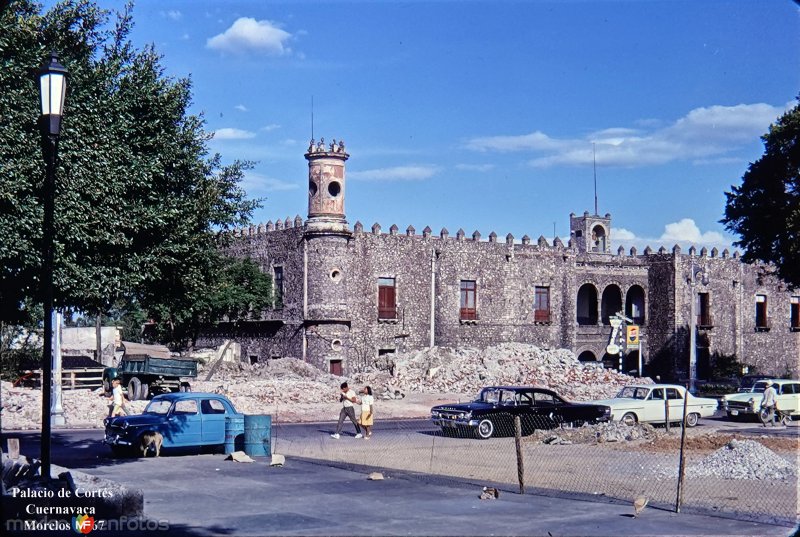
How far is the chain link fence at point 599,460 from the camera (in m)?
14.1

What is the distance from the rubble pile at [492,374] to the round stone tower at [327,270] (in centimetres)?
224

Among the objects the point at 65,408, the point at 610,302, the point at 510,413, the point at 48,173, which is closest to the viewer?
the point at 48,173

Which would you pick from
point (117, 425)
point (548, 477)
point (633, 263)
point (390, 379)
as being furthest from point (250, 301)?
point (548, 477)

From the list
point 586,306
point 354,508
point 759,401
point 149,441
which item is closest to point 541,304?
point 586,306

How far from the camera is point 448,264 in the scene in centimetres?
4784

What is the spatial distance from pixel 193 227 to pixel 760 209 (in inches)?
1208

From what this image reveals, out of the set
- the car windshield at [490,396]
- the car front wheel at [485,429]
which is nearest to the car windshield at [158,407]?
the car front wheel at [485,429]

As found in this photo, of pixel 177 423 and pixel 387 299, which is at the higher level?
pixel 387 299

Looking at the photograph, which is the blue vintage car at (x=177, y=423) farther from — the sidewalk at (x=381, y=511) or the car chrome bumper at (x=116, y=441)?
the sidewalk at (x=381, y=511)

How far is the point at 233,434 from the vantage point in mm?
18922

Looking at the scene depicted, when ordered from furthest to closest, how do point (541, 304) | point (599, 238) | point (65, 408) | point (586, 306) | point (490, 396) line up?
point (599, 238), point (586, 306), point (541, 304), point (65, 408), point (490, 396)

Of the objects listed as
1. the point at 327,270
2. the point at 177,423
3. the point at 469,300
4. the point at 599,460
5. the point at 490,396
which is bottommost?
the point at 599,460

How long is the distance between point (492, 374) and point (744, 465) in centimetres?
2518

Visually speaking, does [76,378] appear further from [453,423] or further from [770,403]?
[770,403]
